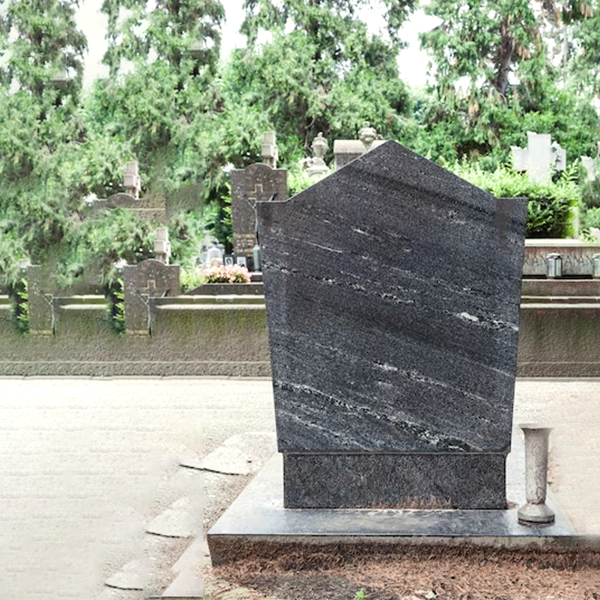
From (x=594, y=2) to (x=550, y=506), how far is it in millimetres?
22456

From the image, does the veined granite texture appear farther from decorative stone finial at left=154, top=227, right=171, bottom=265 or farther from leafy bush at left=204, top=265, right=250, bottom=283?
decorative stone finial at left=154, top=227, right=171, bottom=265

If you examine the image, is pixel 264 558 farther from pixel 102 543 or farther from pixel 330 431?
pixel 102 543

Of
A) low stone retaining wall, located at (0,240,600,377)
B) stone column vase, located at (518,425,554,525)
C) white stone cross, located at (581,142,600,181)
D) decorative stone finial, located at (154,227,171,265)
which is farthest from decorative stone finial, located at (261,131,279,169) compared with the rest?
stone column vase, located at (518,425,554,525)

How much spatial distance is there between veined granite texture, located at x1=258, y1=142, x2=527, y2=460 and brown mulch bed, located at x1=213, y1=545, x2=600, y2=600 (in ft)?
1.74

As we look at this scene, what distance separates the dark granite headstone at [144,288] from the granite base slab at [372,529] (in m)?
7.40

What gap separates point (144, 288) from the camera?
37.3ft

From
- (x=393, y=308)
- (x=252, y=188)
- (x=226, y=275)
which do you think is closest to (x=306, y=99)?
(x=252, y=188)

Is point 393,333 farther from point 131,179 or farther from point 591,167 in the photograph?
point 591,167

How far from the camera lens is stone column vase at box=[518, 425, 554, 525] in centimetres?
367

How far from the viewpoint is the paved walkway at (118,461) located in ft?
13.9

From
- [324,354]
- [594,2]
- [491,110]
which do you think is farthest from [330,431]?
[594,2]

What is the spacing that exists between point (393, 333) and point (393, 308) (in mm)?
114

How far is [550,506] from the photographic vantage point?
3.94 metres

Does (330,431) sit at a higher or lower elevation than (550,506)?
higher
